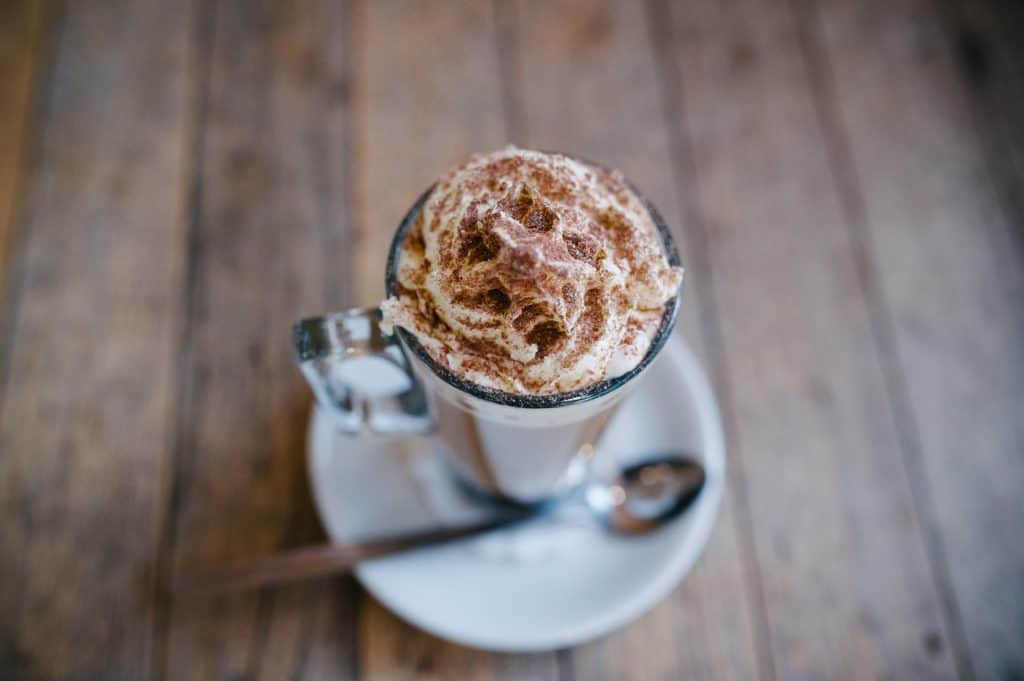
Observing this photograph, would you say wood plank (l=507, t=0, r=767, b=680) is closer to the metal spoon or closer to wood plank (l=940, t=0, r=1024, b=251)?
the metal spoon

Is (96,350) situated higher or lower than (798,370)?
higher

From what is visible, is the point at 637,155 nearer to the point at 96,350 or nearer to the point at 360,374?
the point at 360,374

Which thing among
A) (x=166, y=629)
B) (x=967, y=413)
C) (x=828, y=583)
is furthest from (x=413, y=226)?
(x=967, y=413)

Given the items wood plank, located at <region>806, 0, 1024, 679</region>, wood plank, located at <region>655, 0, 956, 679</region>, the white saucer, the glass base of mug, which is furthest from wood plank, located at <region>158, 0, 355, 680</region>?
wood plank, located at <region>806, 0, 1024, 679</region>

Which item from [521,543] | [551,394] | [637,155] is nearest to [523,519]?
[521,543]

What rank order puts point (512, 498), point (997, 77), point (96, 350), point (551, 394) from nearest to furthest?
point (551, 394), point (512, 498), point (96, 350), point (997, 77)

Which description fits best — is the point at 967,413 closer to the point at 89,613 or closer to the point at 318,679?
the point at 318,679

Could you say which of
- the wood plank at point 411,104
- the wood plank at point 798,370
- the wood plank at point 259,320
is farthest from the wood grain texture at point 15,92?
the wood plank at point 798,370

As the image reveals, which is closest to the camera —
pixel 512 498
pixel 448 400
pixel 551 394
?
pixel 551 394

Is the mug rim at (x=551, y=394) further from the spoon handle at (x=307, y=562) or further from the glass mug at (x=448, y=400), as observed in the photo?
the spoon handle at (x=307, y=562)
